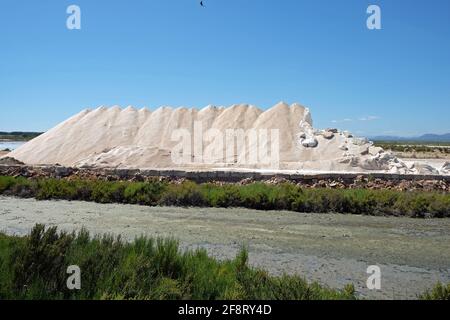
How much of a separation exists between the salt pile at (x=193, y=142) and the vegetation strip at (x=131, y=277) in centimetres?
1746

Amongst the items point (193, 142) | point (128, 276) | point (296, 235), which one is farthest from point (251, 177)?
point (193, 142)

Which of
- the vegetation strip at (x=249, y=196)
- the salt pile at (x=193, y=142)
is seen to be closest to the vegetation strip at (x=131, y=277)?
the vegetation strip at (x=249, y=196)

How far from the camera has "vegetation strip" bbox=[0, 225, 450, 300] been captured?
169 inches

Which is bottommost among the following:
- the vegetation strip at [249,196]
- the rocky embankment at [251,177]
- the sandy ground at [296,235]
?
the sandy ground at [296,235]

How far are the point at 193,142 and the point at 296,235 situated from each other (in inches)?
897

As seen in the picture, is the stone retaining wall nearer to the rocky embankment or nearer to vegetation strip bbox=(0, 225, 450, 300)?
the rocky embankment

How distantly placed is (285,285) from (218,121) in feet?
95.6

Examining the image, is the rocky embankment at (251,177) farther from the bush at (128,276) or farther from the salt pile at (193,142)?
the bush at (128,276)

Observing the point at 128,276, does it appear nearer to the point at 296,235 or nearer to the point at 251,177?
the point at 296,235

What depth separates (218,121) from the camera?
33438 mm

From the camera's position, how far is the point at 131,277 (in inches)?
176

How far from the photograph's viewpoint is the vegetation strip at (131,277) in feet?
14.1

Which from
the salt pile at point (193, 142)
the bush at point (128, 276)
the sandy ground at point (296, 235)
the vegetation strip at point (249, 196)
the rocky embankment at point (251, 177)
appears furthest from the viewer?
the salt pile at point (193, 142)
